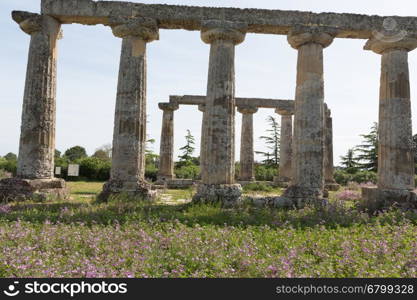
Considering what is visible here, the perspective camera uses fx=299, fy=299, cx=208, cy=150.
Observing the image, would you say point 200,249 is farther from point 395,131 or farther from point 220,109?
point 395,131

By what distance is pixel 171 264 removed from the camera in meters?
4.70

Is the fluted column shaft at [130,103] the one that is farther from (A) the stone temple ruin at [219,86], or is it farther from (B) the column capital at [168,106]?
(B) the column capital at [168,106]

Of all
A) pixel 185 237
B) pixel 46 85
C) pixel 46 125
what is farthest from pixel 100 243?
pixel 46 85

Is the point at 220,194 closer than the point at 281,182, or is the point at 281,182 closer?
the point at 220,194

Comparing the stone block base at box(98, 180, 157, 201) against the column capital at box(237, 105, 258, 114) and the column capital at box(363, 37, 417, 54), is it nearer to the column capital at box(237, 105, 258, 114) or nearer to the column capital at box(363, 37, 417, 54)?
the column capital at box(363, 37, 417, 54)

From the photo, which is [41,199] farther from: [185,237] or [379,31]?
[379,31]

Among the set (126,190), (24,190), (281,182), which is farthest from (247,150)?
(24,190)

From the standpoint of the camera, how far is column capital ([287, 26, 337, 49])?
423 inches

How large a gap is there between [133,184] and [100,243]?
17.5ft

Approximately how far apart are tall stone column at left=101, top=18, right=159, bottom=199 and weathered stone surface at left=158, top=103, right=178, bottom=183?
11.4 m

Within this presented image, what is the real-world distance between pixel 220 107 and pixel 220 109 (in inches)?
2.9

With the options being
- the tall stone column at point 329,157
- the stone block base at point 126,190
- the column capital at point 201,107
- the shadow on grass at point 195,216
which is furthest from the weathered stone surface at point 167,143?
the shadow on grass at point 195,216

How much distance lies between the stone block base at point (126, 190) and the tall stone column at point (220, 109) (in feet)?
6.20

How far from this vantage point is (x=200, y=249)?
17.3 feet
